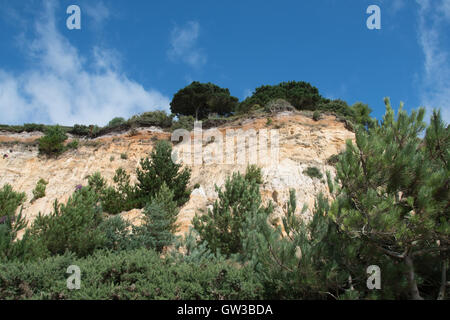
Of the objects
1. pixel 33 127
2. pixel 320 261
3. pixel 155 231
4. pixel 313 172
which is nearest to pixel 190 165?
pixel 313 172

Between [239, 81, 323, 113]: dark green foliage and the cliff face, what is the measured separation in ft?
26.2

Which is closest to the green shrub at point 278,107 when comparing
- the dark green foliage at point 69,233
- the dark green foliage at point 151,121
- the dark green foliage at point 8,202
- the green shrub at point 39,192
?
the dark green foliage at point 151,121

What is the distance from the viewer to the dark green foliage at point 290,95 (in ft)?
101

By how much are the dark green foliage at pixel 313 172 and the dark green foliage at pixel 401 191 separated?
37.8ft

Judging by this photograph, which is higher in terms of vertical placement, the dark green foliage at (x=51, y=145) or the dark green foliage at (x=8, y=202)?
the dark green foliage at (x=51, y=145)

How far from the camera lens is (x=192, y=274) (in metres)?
7.14

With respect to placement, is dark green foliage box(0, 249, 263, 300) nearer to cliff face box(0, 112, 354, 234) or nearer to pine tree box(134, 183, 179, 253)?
pine tree box(134, 183, 179, 253)

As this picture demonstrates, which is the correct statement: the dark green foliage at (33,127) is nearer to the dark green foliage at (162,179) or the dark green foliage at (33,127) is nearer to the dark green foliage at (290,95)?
the dark green foliage at (162,179)

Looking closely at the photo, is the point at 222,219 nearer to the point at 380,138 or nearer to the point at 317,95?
the point at 380,138

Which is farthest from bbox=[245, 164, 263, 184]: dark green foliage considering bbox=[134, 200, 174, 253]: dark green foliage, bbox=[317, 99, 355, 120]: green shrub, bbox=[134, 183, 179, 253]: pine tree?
bbox=[317, 99, 355, 120]: green shrub

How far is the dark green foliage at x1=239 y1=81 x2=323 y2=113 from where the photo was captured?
1209 inches

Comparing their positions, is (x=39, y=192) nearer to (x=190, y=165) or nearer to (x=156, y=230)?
(x=190, y=165)

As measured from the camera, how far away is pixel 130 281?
7.17m
